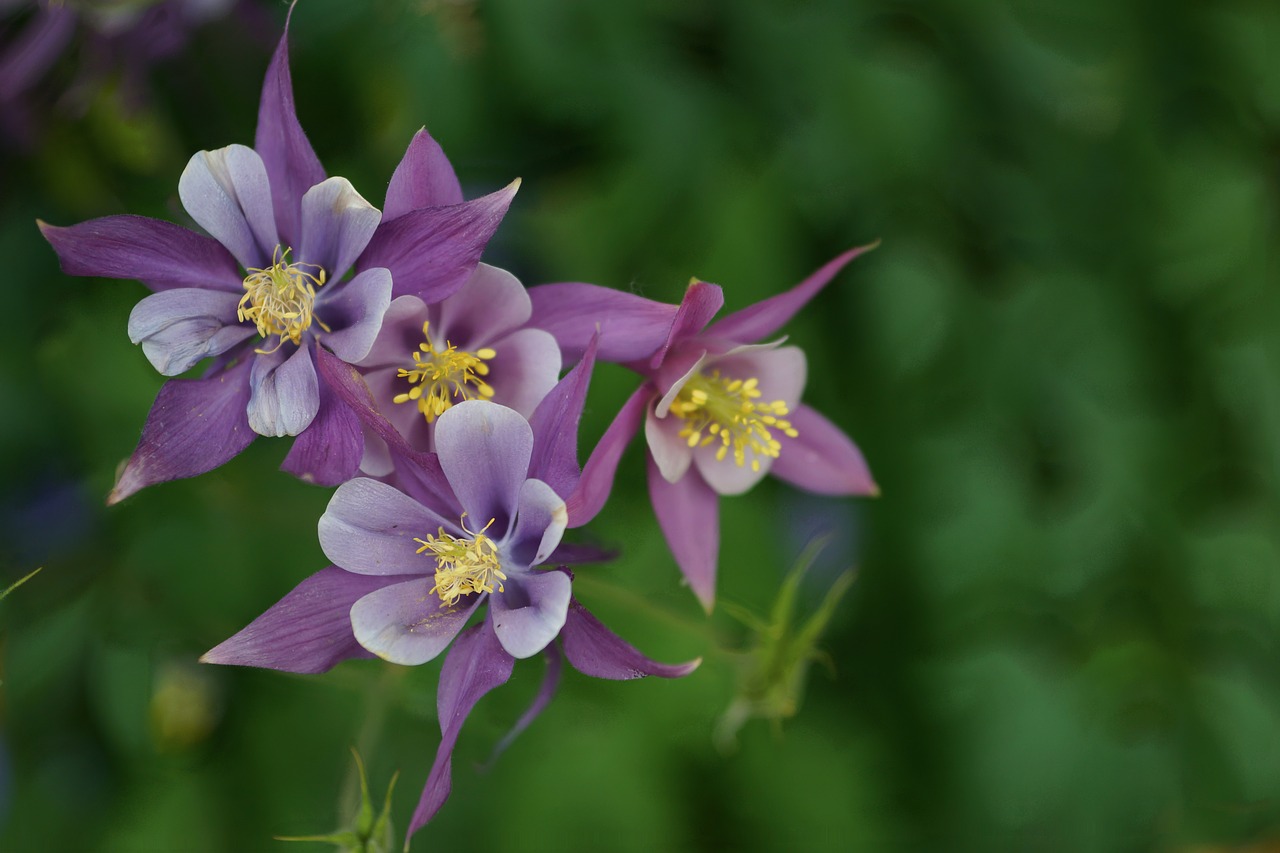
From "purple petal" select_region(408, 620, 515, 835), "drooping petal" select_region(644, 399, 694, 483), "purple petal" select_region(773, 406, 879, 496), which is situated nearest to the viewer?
"purple petal" select_region(408, 620, 515, 835)

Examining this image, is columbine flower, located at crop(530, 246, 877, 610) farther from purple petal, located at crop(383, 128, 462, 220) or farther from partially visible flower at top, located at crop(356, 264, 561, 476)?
purple petal, located at crop(383, 128, 462, 220)

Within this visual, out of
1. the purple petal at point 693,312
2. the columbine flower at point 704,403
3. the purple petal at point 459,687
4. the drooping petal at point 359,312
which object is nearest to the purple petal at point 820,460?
the columbine flower at point 704,403

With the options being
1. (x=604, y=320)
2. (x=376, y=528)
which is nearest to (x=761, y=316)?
(x=604, y=320)

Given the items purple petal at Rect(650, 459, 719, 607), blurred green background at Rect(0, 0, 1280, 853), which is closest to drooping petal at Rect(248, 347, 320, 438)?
purple petal at Rect(650, 459, 719, 607)

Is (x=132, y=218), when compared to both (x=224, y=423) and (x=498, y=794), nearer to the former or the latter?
(x=224, y=423)

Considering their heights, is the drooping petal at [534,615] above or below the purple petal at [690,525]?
above

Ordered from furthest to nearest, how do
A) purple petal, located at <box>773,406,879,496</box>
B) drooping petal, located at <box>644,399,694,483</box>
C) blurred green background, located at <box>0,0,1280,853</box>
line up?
blurred green background, located at <box>0,0,1280,853</box> → purple petal, located at <box>773,406,879,496</box> → drooping petal, located at <box>644,399,694,483</box>

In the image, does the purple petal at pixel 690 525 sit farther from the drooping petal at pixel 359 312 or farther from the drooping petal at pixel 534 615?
the drooping petal at pixel 359 312

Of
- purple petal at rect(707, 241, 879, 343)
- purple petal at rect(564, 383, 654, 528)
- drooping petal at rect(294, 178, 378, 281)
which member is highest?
drooping petal at rect(294, 178, 378, 281)
